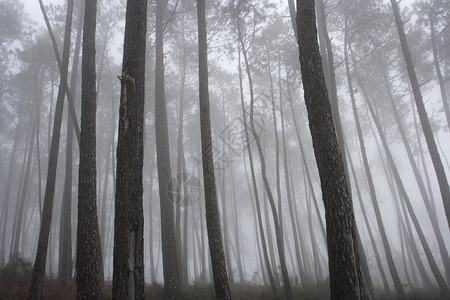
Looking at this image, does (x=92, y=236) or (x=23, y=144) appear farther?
(x=23, y=144)

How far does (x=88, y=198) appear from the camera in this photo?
6.17 meters

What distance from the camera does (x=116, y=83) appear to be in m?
20.1

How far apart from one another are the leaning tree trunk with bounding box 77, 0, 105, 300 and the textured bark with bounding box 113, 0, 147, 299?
208 centimetres

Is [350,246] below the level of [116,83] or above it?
below

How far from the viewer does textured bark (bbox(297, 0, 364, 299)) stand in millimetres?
3711

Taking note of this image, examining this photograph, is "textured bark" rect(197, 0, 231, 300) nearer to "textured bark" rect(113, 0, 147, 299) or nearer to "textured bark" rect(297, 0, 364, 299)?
"textured bark" rect(113, 0, 147, 299)

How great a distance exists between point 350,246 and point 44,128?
27654 mm

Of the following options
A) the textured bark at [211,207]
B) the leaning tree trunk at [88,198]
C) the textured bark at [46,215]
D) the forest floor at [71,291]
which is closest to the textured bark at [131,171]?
the leaning tree trunk at [88,198]

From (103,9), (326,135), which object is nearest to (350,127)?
(103,9)

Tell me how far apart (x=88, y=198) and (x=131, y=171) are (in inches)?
91.0

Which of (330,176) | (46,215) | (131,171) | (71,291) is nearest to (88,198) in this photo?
(131,171)

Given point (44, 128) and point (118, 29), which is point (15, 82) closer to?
point (44, 128)

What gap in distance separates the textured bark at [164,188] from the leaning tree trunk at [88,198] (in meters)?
2.35

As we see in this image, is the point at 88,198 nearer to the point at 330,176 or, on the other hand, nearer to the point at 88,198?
the point at 88,198
